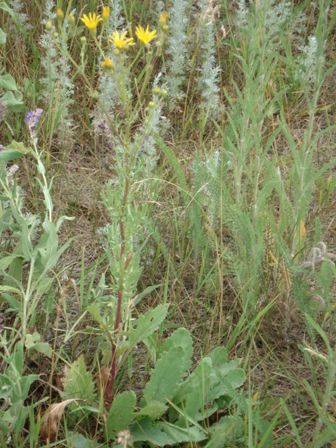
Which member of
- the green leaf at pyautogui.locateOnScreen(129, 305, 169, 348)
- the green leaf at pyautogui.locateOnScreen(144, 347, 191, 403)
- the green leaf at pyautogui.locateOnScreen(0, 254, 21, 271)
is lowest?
the green leaf at pyautogui.locateOnScreen(144, 347, 191, 403)

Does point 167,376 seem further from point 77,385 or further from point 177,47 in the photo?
point 177,47

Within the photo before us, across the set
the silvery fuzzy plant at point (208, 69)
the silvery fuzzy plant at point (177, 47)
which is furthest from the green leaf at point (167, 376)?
the silvery fuzzy plant at point (177, 47)

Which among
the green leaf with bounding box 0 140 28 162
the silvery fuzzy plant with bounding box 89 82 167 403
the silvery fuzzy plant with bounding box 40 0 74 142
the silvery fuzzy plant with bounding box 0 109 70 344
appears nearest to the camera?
the silvery fuzzy plant with bounding box 89 82 167 403

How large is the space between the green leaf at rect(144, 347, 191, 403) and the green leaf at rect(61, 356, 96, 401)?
135 millimetres

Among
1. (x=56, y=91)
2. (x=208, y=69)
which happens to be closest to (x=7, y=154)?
(x=56, y=91)

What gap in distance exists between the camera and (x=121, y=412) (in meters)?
1.63

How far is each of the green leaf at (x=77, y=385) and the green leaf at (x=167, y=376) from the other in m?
0.13

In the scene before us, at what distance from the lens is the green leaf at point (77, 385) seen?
1.68m

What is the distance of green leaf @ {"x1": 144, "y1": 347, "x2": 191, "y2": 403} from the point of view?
1.66 metres

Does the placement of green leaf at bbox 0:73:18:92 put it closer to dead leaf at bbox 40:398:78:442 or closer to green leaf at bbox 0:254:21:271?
green leaf at bbox 0:254:21:271

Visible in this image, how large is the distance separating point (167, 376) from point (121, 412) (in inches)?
5.4

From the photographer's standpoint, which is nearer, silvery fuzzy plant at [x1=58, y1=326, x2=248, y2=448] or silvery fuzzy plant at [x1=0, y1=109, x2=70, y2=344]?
silvery fuzzy plant at [x1=58, y1=326, x2=248, y2=448]

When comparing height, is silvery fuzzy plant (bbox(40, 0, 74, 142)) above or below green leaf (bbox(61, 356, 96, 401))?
above

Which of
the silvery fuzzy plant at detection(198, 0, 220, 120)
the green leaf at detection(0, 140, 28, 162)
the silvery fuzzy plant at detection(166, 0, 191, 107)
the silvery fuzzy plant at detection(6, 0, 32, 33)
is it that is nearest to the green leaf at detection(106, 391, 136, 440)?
the green leaf at detection(0, 140, 28, 162)
